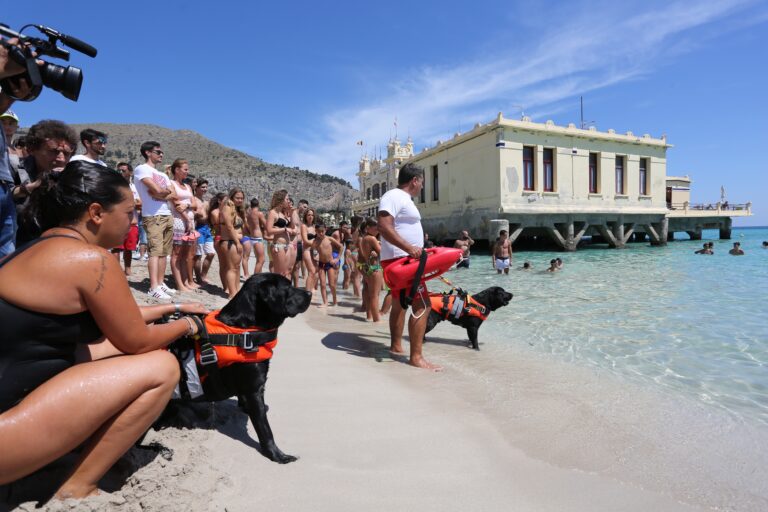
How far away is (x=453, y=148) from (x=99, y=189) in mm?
24906

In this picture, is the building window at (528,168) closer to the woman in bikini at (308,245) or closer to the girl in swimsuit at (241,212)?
the woman in bikini at (308,245)

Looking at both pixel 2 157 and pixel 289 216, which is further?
pixel 289 216

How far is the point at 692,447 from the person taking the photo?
9.07ft

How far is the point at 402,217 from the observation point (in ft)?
13.8

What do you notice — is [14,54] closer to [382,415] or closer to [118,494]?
[118,494]

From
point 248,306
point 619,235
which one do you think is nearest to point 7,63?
point 248,306

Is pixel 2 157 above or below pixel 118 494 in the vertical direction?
above

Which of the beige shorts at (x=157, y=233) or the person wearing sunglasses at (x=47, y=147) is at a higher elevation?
the person wearing sunglasses at (x=47, y=147)

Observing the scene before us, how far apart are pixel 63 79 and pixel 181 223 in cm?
436

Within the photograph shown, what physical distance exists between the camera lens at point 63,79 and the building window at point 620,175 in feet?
91.3

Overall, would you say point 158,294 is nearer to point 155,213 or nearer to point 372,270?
point 155,213

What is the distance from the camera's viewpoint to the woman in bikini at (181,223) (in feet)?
21.1

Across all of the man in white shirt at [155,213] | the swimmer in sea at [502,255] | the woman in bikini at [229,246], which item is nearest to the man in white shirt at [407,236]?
the man in white shirt at [155,213]

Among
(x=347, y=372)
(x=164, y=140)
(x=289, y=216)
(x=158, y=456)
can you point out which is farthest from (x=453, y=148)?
(x=164, y=140)
